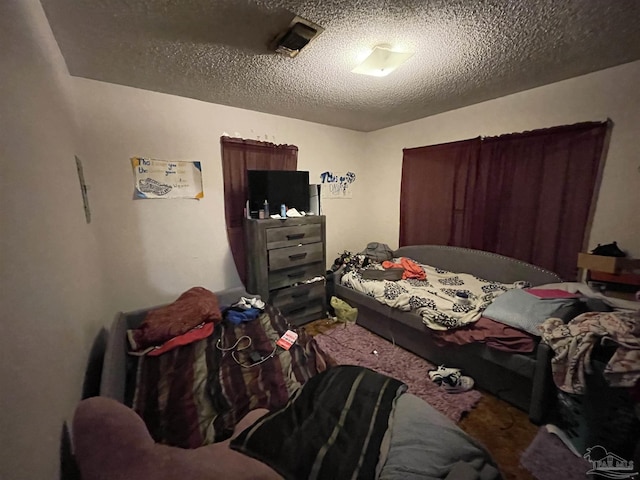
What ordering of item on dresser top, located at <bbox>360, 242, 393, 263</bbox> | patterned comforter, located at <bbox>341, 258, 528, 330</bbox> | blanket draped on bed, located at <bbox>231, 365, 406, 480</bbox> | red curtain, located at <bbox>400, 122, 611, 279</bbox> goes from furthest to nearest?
1. item on dresser top, located at <bbox>360, 242, 393, 263</bbox>
2. red curtain, located at <bbox>400, 122, 611, 279</bbox>
3. patterned comforter, located at <bbox>341, 258, 528, 330</bbox>
4. blanket draped on bed, located at <bbox>231, 365, 406, 480</bbox>

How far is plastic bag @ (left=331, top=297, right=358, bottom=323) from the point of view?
264 cm

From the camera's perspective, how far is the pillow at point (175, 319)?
1584 mm

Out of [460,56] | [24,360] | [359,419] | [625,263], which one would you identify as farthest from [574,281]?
[24,360]

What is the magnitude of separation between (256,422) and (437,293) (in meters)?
1.81

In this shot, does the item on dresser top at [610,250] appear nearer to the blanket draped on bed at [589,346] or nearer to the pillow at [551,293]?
the pillow at [551,293]

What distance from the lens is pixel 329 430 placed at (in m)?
0.89

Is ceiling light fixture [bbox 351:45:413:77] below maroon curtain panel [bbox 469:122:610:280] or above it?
above

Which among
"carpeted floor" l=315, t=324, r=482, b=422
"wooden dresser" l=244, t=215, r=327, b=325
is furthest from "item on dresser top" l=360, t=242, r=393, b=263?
"carpeted floor" l=315, t=324, r=482, b=422

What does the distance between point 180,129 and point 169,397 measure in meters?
2.09

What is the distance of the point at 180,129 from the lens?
223 centimetres

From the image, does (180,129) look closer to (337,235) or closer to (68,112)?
(68,112)

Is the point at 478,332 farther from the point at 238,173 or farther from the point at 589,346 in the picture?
the point at 238,173

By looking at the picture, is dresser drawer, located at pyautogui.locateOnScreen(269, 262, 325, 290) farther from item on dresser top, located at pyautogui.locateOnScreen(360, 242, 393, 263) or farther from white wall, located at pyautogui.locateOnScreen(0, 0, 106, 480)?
white wall, located at pyautogui.locateOnScreen(0, 0, 106, 480)

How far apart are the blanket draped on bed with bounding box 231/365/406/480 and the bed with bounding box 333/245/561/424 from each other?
36.6 inches
